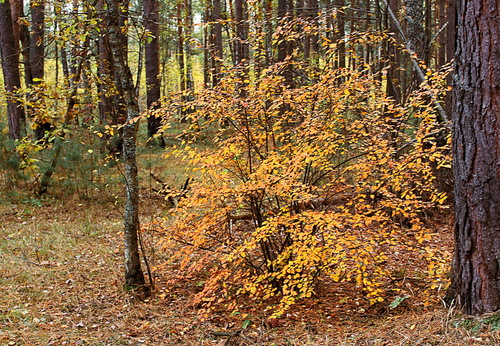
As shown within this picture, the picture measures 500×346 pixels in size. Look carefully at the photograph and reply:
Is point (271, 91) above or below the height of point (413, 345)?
above

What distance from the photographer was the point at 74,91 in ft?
25.3

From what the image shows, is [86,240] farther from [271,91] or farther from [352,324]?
[352,324]

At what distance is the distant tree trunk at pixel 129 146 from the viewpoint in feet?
15.1

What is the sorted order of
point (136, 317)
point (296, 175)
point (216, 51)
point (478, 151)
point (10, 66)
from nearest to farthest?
point (478, 151) → point (296, 175) → point (136, 317) → point (216, 51) → point (10, 66)

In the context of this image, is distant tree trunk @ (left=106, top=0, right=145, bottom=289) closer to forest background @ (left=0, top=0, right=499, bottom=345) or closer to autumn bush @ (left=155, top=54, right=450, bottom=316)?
forest background @ (left=0, top=0, right=499, bottom=345)

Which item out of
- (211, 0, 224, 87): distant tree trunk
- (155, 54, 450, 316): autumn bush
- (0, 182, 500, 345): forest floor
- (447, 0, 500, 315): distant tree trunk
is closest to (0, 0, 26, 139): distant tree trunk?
(0, 182, 500, 345): forest floor

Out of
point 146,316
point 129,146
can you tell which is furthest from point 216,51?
point 146,316

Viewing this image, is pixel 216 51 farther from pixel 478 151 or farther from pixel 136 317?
pixel 478 151

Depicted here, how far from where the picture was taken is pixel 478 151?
2924 millimetres

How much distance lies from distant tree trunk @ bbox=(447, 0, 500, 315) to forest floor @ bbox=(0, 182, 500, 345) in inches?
12.9

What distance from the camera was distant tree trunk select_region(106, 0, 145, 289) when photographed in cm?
459

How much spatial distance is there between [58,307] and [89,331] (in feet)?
2.37

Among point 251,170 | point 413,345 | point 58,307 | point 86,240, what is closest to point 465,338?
point 413,345

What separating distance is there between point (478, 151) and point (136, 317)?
3942 millimetres
